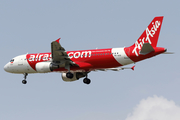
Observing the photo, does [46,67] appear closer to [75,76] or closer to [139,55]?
[75,76]

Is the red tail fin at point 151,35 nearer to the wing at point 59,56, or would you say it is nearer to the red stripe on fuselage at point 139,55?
the red stripe on fuselage at point 139,55

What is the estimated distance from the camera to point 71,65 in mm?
41750

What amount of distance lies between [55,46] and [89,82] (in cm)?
1015

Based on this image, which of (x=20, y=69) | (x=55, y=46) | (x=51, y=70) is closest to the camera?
(x=55, y=46)

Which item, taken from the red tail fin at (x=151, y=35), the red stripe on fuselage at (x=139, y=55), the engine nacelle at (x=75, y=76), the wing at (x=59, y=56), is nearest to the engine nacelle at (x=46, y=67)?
the wing at (x=59, y=56)

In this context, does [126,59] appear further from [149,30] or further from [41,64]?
[41,64]

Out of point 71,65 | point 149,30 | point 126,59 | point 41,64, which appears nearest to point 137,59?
point 126,59

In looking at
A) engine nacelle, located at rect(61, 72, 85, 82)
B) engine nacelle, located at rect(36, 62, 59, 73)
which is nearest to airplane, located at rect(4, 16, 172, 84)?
engine nacelle, located at rect(36, 62, 59, 73)

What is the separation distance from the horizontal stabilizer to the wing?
855cm

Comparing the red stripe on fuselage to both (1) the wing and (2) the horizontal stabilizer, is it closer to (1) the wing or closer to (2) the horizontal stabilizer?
(2) the horizontal stabilizer

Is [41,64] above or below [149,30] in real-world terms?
below

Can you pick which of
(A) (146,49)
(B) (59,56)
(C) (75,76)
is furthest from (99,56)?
(C) (75,76)

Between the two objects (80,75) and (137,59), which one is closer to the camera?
(137,59)

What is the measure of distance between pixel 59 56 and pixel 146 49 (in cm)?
1006
